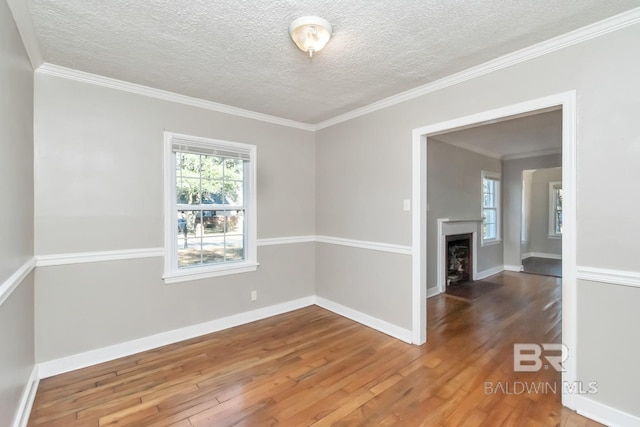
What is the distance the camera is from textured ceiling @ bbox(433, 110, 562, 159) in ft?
12.2

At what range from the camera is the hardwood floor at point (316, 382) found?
193cm

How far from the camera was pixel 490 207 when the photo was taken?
20.1 ft

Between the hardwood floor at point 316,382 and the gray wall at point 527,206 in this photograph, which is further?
the gray wall at point 527,206

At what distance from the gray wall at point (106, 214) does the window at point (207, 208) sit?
0.10 meters

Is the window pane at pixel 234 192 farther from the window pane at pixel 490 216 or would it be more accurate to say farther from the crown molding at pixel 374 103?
the window pane at pixel 490 216

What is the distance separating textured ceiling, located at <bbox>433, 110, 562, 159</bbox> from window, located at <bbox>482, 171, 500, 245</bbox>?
19.9 inches

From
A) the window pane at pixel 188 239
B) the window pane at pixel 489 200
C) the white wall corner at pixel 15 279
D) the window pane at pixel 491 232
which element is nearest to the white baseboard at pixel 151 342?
the window pane at pixel 188 239

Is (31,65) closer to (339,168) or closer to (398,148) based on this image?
(339,168)

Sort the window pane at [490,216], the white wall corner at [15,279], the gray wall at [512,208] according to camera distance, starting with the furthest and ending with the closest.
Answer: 1. the gray wall at [512,208]
2. the window pane at [490,216]
3. the white wall corner at [15,279]

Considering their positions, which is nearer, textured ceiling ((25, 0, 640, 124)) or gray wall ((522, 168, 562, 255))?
Answer: textured ceiling ((25, 0, 640, 124))

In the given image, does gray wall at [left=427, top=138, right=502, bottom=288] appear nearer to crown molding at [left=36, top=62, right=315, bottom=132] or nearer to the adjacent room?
the adjacent room

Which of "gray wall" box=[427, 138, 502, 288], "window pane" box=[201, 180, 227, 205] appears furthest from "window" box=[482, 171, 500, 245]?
"window pane" box=[201, 180, 227, 205]

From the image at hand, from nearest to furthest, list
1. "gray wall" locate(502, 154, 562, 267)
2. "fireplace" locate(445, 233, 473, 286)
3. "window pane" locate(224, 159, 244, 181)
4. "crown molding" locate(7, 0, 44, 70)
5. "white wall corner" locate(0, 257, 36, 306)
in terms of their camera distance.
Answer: "white wall corner" locate(0, 257, 36, 306) → "crown molding" locate(7, 0, 44, 70) → "window pane" locate(224, 159, 244, 181) → "fireplace" locate(445, 233, 473, 286) → "gray wall" locate(502, 154, 562, 267)

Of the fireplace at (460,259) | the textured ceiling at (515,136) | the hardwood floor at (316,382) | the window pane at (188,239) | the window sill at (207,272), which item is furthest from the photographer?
the fireplace at (460,259)
